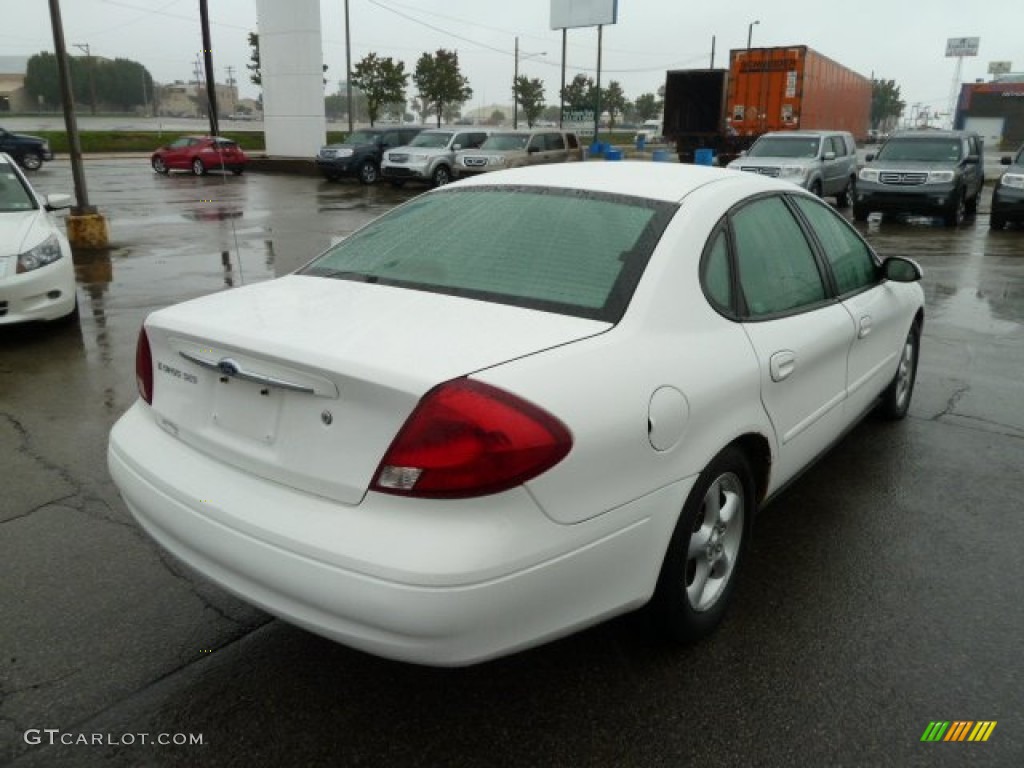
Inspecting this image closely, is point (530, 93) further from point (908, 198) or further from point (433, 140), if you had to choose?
point (908, 198)

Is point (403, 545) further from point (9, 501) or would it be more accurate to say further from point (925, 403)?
point (925, 403)

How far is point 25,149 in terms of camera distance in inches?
1139

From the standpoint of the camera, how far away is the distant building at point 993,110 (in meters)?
83.3

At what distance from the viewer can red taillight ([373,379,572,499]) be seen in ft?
6.68

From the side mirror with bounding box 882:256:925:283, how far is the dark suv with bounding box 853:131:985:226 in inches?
527

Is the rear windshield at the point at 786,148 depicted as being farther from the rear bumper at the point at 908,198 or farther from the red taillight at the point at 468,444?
the red taillight at the point at 468,444

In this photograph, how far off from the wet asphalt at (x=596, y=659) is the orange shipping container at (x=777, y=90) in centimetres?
2283

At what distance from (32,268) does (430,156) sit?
18289 mm

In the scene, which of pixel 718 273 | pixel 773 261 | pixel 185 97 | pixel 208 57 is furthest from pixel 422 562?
pixel 185 97

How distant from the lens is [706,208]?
2.95 meters

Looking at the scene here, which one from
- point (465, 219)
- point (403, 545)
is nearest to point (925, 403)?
point (465, 219)

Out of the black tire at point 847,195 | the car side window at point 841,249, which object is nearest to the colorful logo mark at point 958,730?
the car side window at point 841,249

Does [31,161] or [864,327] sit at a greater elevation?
[864,327]

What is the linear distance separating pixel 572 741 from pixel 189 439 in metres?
1.44
